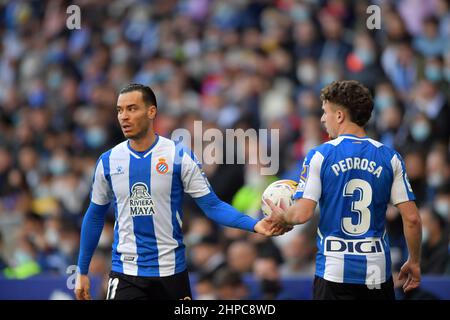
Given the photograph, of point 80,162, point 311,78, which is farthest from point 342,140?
point 80,162

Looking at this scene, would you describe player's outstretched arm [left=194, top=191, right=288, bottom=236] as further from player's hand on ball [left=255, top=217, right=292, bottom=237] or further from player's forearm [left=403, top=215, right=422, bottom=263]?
player's forearm [left=403, top=215, right=422, bottom=263]

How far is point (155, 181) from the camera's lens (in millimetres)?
6055

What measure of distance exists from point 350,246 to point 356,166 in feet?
1.71

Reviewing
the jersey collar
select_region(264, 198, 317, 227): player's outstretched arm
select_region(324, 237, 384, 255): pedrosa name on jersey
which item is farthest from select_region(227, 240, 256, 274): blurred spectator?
select_region(324, 237, 384, 255): pedrosa name on jersey

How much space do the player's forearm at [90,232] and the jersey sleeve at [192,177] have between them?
0.64m

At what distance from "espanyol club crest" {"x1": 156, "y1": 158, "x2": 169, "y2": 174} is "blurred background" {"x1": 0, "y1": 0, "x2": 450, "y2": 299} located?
2.32 m

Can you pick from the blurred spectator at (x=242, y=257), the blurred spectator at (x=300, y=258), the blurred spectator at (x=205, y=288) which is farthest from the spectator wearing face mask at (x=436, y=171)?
the blurred spectator at (x=205, y=288)

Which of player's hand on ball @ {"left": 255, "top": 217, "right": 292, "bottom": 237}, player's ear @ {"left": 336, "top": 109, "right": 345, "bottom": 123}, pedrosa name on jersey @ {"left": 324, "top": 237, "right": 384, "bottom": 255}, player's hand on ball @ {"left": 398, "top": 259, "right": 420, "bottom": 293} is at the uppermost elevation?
player's ear @ {"left": 336, "top": 109, "right": 345, "bottom": 123}

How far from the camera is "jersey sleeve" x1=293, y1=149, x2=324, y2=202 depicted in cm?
554

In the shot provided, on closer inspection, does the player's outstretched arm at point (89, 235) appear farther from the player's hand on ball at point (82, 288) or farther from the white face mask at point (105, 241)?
the white face mask at point (105, 241)

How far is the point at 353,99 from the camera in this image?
5.68 meters

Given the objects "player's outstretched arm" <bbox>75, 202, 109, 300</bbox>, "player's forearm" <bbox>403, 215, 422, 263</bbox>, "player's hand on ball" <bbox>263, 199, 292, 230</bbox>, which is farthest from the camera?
"player's outstretched arm" <bbox>75, 202, 109, 300</bbox>

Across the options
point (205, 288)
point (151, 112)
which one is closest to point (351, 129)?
point (151, 112)
